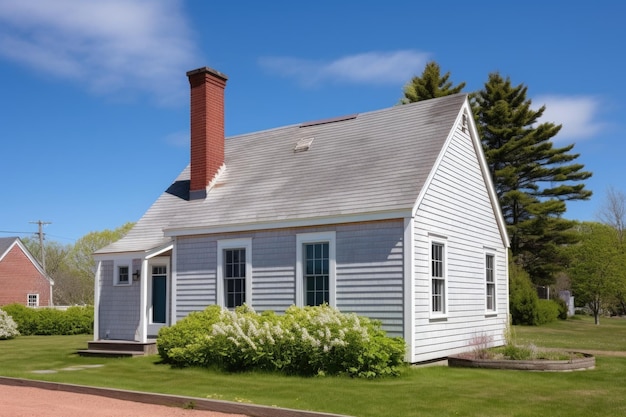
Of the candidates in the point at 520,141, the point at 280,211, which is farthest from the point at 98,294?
the point at 520,141

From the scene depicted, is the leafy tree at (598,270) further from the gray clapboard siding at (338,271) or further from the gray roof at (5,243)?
the gray roof at (5,243)

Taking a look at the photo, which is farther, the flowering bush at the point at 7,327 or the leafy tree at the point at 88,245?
the leafy tree at the point at 88,245

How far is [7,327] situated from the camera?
32031mm

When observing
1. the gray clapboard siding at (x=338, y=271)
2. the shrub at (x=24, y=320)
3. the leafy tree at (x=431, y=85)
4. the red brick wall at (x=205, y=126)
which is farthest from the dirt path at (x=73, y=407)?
the leafy tree at (x=431, y=85)

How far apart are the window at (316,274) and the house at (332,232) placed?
3cm

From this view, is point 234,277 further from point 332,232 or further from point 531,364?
point 531,364

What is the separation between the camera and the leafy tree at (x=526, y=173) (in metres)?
47.9

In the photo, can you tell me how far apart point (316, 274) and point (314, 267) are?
19 centimetres

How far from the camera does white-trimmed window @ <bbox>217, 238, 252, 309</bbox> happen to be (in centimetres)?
1878

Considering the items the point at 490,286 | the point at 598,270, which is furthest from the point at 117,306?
the point at 598,270

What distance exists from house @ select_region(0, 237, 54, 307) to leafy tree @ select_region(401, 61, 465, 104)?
3273 centimetres

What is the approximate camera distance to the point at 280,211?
18391 mm

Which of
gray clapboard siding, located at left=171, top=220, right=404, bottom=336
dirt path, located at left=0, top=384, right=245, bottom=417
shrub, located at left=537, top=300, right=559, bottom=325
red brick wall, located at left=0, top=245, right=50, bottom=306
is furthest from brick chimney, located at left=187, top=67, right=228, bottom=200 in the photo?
red brick wall, located at left=0, top=245, right=50, bottom=306

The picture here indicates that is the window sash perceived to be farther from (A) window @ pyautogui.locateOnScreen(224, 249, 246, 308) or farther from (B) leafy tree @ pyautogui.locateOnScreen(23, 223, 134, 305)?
(B) leafy tree @ pyautogui.locateOnScreen(23, 223, 134, 305)
